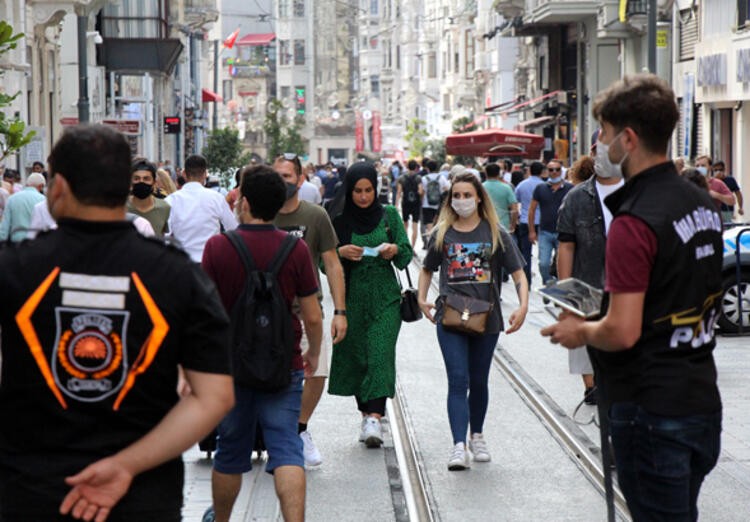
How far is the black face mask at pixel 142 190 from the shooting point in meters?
11.6

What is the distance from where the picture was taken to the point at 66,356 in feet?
12.3

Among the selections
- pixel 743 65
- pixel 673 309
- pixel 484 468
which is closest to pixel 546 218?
pixel 484 468

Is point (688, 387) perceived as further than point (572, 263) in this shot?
No

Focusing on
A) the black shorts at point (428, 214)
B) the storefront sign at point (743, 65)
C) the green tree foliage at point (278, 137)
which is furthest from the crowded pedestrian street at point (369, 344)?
the green tree foliage at point (278, 137)

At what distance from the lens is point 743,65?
30.4m

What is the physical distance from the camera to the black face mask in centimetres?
1161

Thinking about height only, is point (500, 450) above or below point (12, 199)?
below

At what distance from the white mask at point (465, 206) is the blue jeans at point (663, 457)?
4.48 metres

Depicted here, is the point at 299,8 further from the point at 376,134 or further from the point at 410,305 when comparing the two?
the point at 410,305

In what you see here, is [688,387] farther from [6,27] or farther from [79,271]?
[6,27]

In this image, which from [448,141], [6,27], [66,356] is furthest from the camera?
[448,141]

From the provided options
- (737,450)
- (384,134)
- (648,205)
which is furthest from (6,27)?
(384,134)

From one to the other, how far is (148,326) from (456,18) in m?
96.2

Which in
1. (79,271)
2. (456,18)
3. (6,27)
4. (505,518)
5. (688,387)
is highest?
(456,18)
